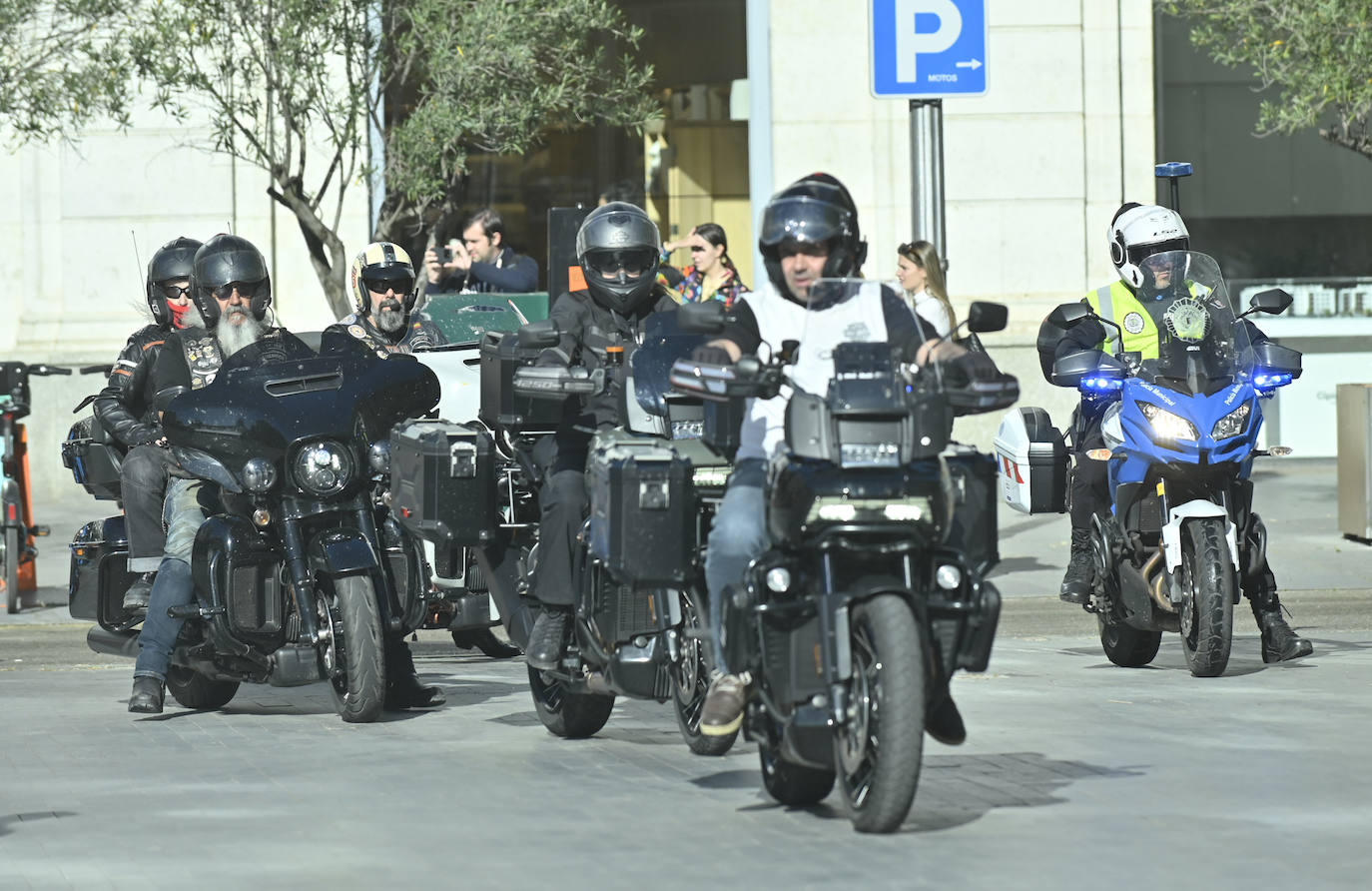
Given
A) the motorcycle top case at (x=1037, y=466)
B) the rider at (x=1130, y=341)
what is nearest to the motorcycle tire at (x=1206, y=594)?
the rider at (x=1130, y=341)

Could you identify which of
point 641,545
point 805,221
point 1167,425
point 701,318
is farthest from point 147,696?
point 1167,425

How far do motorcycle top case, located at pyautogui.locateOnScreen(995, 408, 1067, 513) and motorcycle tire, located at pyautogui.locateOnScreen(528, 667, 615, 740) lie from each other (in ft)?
9.04

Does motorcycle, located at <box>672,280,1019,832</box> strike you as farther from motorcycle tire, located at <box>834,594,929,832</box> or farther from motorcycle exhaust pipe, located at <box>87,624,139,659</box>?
motorcycle exhaust pipe, located at <box>87,624,139,659</box>

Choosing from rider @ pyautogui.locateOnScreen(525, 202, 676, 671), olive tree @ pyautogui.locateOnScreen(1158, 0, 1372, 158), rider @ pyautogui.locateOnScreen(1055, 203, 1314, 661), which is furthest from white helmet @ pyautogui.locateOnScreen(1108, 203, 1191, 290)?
olive tree @ pyautogui.locateOnScreen(1158, 0, 1372, 158)

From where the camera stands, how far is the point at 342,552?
838cm

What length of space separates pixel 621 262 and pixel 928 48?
4.41 metres

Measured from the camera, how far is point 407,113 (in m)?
16.8

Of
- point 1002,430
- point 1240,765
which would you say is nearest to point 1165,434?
point 1002,430

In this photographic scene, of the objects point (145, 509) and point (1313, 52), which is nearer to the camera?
point (145, 509)

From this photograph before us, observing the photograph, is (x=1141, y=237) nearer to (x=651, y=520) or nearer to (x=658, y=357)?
(x=658, y=357)

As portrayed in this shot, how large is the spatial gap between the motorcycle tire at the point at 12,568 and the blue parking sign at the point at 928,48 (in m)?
5.05

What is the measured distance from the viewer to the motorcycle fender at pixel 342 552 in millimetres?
8344

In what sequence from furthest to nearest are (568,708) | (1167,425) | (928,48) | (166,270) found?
1. (928,48)
2. (166,270)
3. (1167,425)
4. (568,708)

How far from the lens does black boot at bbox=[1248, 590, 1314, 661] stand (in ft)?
32.5
